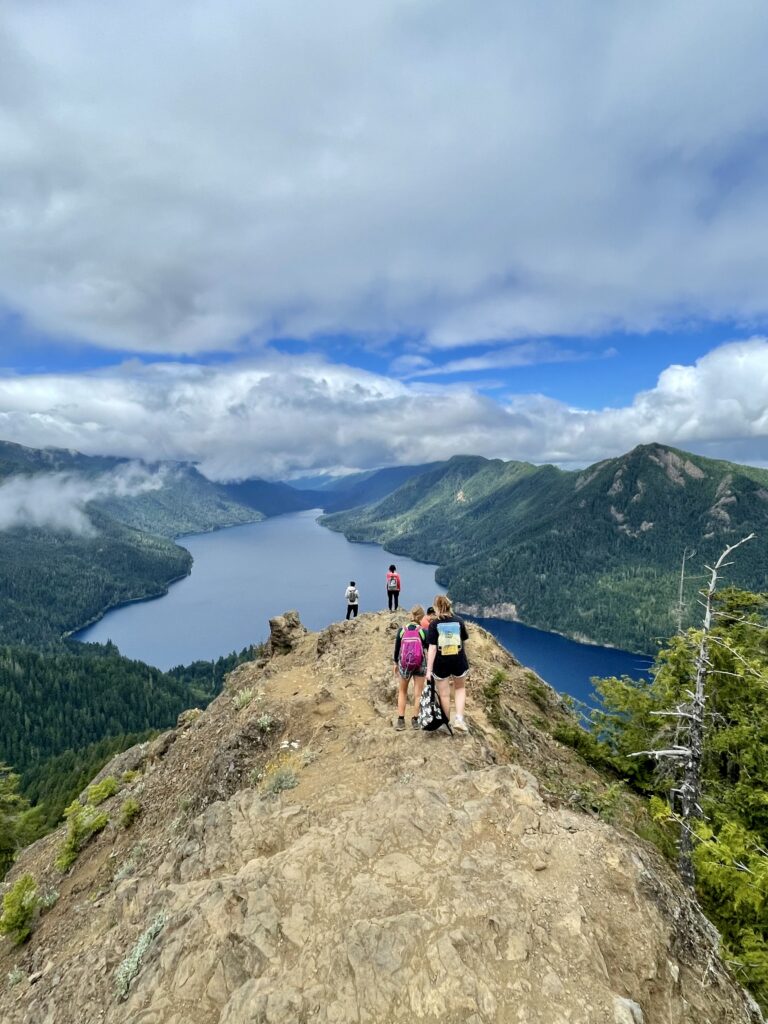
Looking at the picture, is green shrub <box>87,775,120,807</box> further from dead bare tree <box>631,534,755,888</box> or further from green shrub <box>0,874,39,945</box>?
dead bare tree <box>631,534,755,888</box>

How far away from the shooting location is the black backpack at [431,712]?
14023 mm

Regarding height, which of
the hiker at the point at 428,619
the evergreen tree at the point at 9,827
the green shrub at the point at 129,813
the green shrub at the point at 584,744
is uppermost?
the hiker at the point at 428,619

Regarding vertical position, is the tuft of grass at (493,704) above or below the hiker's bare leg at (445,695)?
below

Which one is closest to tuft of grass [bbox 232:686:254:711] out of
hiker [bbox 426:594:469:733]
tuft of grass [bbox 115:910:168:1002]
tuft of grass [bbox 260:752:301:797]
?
tuft of grass [bbox 260:752:301:797]

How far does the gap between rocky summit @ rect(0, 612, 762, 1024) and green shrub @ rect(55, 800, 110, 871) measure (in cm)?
108

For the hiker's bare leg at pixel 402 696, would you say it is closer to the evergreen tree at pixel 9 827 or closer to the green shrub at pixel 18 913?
the green shrub at pixel 18 913

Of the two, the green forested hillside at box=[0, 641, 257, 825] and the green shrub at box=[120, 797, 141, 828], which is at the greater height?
the green shrub at box=[120, 797, 141, 828]

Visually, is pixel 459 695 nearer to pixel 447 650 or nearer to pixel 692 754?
pixel 447 650

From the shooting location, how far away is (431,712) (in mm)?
14055

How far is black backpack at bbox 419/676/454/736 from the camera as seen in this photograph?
14.0m

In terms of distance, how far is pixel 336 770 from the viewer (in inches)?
525

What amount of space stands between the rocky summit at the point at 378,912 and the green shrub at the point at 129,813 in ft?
5.01

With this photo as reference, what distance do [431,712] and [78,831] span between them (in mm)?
13657

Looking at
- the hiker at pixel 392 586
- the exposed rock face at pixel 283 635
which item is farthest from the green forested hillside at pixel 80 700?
the hiker at pixel 392 586
